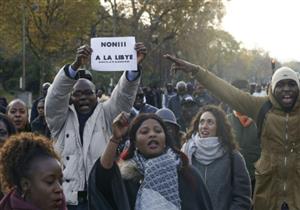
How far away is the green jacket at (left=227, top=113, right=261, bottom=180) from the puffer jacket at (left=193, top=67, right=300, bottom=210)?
1.75 meters

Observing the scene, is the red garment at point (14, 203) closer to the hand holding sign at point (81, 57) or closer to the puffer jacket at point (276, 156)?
the hand holding sign at point (81, 57)

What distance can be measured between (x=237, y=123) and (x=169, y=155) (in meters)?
3.42

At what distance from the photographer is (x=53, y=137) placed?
232 inches

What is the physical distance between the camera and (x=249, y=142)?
25.9ft

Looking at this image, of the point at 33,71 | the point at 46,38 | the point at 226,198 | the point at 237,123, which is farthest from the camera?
the point at 33,71

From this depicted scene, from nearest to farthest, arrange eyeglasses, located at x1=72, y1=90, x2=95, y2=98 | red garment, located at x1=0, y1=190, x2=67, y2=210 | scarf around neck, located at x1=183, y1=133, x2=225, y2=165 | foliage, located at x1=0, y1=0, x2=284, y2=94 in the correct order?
red garment, located at x1=0, y1=190, x2=67, y2=210 → eyeglasses, located at x1=72, y1=90, x2=95, y2=98 → scarf around neck, located at x1=183, y1=133, x2=225, y2=165 → foliage, located at x1=0, y1=0, x2=284, y2=94

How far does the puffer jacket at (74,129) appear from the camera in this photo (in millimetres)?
5621

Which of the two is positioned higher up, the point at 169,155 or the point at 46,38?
the point at 46,38

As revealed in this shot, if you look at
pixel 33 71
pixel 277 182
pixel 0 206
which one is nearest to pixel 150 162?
pixel 0 206

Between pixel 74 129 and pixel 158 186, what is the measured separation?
1.43 meters

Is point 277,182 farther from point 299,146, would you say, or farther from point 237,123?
point 237,123

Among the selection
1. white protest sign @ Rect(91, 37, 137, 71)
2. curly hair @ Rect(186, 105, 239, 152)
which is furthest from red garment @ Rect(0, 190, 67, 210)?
curly hair @ Rect(186, 105, 239, 152)

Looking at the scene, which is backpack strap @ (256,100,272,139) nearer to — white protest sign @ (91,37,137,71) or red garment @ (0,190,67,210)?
white protest sign @ (91,37,137,71)

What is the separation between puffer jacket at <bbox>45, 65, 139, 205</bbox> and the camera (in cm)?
562
